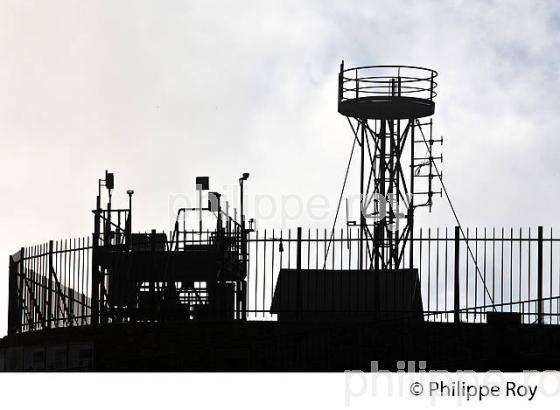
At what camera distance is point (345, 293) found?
3203 centimetres

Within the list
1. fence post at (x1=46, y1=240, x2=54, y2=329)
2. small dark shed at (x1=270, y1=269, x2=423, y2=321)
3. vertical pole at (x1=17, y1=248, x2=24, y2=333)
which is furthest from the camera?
vertical pole at (x1=17, y1=248, x2=24, y2=333)

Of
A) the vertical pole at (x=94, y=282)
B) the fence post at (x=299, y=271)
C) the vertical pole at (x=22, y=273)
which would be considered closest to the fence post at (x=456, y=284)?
the fence post at (x=299, y=271)

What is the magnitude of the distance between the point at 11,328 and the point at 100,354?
600 centimetres

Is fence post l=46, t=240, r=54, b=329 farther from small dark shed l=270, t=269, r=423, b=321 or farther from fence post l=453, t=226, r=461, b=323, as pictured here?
fence post l=453, t=226, r=461, b=323

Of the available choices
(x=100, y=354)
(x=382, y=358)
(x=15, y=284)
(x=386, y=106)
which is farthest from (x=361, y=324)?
(x=386, y=106)

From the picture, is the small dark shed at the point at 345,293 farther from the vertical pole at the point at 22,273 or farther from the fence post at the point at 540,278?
the vertical pole at the point at 22,273

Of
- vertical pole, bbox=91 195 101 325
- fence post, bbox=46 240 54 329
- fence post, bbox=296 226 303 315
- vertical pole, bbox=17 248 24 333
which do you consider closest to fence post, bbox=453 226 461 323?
fence post, bbox=296 226 303 315

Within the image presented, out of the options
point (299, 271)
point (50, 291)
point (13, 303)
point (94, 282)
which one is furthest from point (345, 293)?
point (13, 303)

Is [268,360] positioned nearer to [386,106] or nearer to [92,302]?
[92,302]

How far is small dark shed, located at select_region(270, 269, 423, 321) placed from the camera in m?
31.3

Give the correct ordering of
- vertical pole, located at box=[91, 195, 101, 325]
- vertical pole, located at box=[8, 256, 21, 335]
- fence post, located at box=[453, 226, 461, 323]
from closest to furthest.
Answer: fence post, located at box=[453, 226, 461, 323] → vertical pole, located at box=[91, 195, 101, 325] → vertical pole, located at box=[8, 256, 21, 335]

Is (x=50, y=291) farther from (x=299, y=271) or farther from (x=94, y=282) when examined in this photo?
(x=299, y=271)

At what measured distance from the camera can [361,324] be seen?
29359mm

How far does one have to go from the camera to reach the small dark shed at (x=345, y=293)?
31344mm
